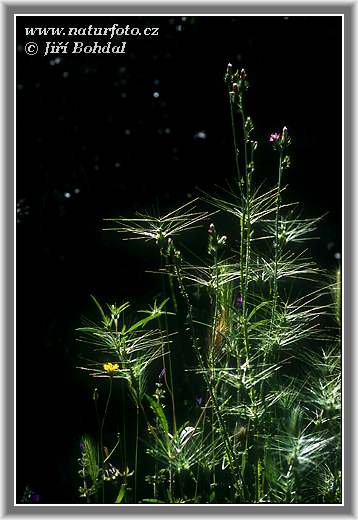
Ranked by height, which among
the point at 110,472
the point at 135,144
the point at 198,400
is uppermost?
the point at 135,144

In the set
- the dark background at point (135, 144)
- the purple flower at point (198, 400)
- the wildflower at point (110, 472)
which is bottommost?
the wildflower at point (110, 472)

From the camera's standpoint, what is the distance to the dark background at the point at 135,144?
233cm

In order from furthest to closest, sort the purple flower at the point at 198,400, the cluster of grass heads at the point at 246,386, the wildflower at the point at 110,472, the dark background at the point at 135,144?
the dark background at the point at 135,144 → the purple flower at the point at 198,400 → the wildflower at the point at 110,472 → the cluster of grass heads at the point at 246,386

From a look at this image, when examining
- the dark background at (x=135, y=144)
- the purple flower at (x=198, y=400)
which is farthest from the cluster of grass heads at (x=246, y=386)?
the dark background at (x=135, y=144)

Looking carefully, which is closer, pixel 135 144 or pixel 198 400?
pixel 198 400

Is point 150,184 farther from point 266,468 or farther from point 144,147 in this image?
point 266,468

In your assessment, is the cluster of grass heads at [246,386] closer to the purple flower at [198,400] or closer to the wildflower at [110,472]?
the wildflower at [110,472]

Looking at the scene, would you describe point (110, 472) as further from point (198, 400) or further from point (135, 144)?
point (135, 144)

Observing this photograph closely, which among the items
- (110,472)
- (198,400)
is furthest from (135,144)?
(110,472)

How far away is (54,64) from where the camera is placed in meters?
2.34

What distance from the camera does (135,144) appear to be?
2.42m

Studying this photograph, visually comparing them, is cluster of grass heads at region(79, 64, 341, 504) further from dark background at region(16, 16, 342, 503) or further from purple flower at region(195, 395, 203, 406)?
dark background at region(16, 16, 342, 503)
